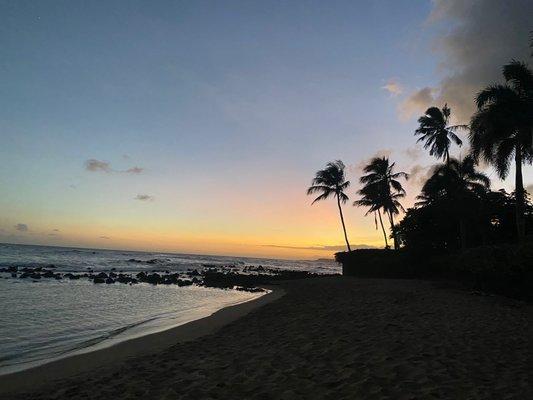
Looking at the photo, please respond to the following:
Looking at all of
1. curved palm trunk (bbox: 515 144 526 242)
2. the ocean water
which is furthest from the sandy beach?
curved palm trunk (bbox: 515 144 526 242)

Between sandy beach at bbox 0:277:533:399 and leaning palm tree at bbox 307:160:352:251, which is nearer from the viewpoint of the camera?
sandy beach at bbox 0:277:533:399

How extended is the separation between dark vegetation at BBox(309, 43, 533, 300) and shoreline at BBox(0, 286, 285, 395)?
1262 cm

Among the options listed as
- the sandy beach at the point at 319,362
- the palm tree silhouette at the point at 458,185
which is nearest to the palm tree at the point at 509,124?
the palm tree silhouette at the point at 458,185

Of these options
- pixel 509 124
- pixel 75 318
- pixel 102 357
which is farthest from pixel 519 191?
pixel 75 318

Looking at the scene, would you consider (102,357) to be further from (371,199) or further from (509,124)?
(371,199)

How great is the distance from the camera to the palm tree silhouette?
28.8 meters

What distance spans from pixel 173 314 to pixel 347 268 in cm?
2586

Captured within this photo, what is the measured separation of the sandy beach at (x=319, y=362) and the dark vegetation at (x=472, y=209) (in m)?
5.79

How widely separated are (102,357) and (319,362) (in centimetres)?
551

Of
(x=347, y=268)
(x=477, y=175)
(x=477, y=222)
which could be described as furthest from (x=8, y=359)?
(x=477, y=175)

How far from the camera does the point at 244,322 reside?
13.4 m

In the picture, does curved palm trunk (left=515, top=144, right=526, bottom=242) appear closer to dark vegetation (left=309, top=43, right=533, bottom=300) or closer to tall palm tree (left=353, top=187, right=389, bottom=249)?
dark vegetation (left=309, top=43, right=533, bottom=300)

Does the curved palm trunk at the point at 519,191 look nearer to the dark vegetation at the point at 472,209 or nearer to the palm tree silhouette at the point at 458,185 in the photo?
the dark vegetation at the point at 472,209

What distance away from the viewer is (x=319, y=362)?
23.8ft
